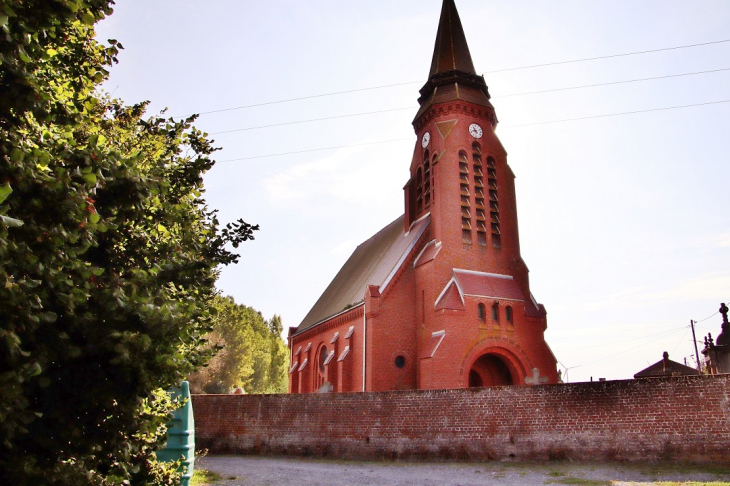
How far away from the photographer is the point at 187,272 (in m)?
5.05

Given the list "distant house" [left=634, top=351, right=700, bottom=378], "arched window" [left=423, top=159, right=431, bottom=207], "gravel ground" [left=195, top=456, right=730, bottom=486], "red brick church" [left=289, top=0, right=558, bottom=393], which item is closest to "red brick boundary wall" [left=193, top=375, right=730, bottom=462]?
"gravel ground" [left=195, top=456, right=730, bottom=486]

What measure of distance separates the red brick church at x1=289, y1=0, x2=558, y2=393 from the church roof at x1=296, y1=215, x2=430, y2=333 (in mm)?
173

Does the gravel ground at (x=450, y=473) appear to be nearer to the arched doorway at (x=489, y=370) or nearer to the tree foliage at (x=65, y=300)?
the tree foliage at (x=65, y=300)

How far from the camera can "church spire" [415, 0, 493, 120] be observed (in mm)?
28359

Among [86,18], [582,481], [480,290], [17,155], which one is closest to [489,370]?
[480,290]

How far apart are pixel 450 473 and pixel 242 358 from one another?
43182 millimetres

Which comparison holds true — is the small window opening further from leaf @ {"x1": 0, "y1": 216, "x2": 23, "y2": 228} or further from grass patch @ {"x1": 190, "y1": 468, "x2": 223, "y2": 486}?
leaf @ {"x1": 0, "y1": 216, "x2": 23, "y2": 228}

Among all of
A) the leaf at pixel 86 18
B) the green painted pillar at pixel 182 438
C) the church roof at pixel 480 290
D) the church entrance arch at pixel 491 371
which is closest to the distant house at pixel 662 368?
the church roof at pixel 480 290

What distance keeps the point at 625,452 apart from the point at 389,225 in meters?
24.8

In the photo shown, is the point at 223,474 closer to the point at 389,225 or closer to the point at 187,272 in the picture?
the point at 187,272

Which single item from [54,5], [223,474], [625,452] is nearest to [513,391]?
[625,452]

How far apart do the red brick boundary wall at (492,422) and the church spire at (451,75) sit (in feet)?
57.1

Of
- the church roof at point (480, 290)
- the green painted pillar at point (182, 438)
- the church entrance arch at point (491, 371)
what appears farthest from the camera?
the church entrance arch at point (491, 371)

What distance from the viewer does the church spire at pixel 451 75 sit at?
93.0 ft
